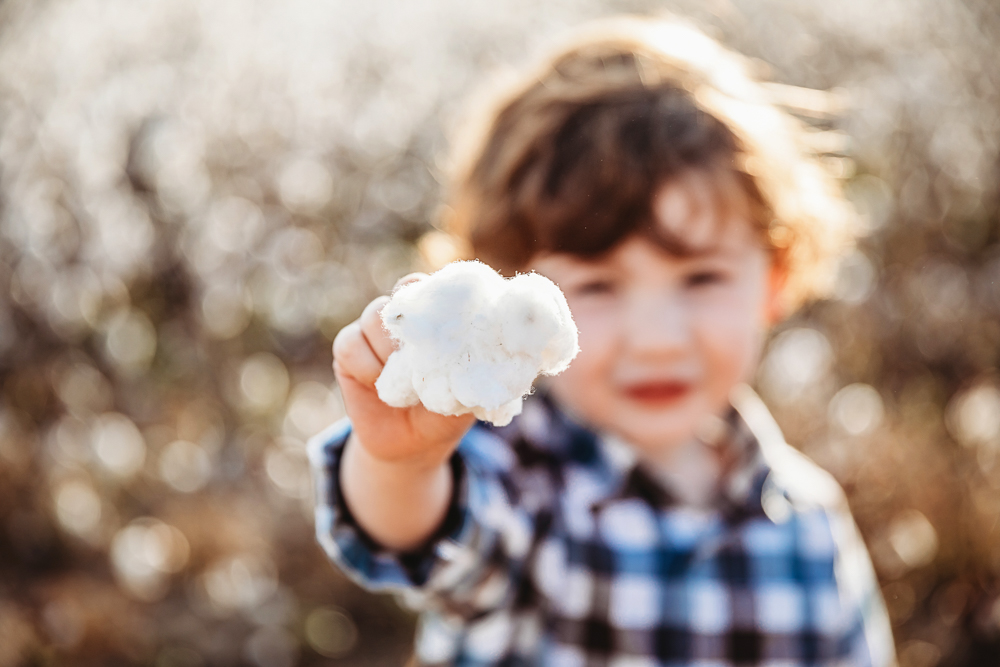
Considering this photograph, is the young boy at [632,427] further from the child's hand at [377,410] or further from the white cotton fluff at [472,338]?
the white cotton fluff at [472,338]

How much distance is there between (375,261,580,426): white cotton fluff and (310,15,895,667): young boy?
396mm

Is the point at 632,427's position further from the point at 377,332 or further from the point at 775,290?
the point at 377,332

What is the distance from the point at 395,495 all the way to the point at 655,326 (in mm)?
459

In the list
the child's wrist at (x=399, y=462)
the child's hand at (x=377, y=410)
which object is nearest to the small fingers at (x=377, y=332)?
the child's hand at (x=377, y=410)

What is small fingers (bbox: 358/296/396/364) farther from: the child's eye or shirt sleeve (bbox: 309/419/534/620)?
the child's eye

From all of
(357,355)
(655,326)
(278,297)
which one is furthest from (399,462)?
(278,297)

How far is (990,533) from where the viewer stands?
2.20m

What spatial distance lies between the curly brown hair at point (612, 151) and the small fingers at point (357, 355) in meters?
0.54

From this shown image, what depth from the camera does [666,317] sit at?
1161 mm

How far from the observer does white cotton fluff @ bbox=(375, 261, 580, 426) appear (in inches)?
24.9

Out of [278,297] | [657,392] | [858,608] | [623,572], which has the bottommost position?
[858,608]

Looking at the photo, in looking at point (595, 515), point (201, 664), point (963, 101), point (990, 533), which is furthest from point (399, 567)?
point (963, 101)

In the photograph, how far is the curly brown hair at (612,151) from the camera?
119 centimetres

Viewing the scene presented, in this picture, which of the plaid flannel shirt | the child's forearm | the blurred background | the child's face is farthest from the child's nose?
the blurred background
